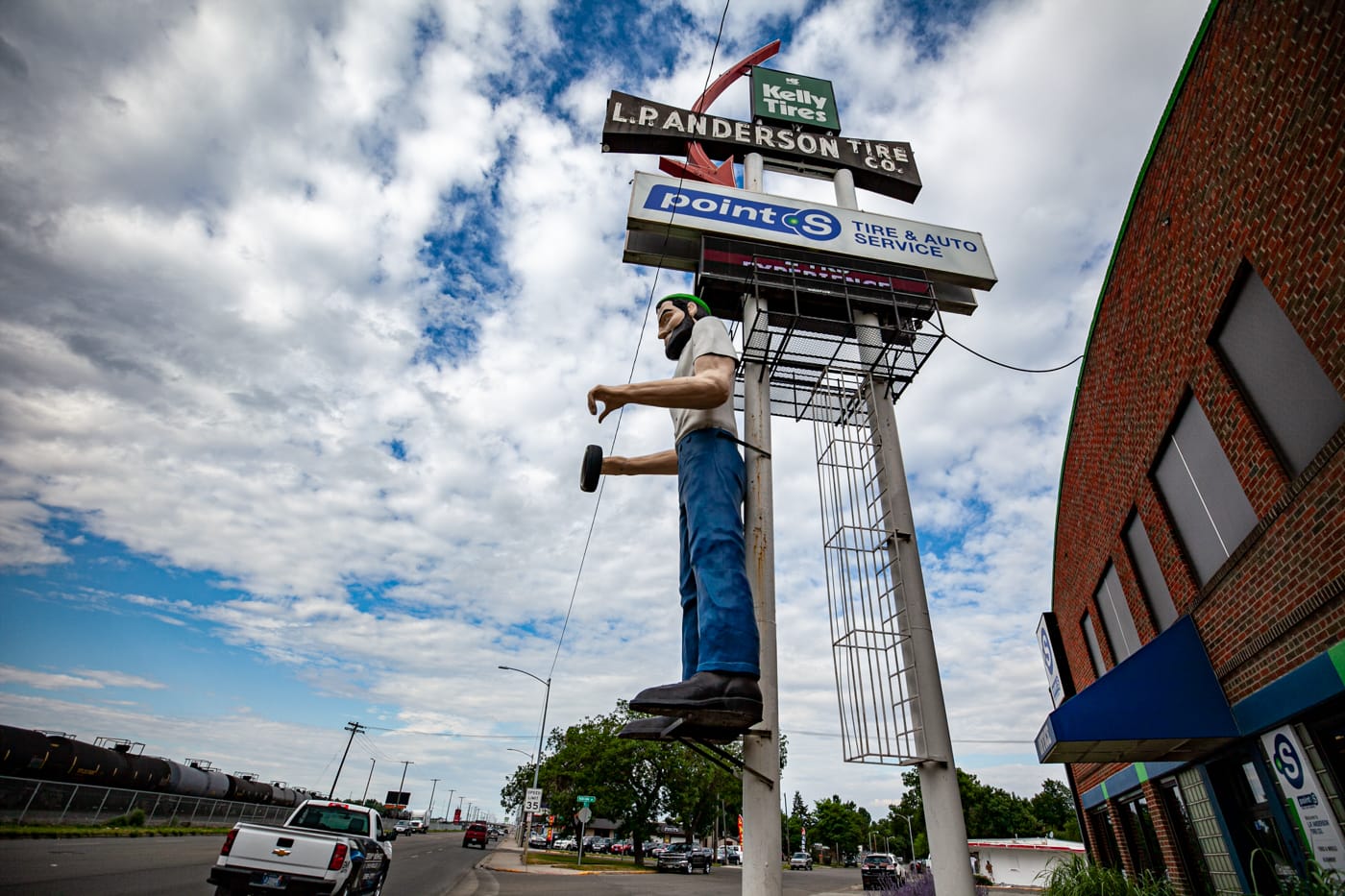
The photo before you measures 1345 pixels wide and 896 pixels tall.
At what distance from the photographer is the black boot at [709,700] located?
2879mm

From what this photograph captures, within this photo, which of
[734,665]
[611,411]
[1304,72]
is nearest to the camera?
[734,665]

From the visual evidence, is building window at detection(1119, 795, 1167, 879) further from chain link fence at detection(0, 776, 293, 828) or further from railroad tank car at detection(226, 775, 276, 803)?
railroad tank car at detection(226, 775, 276, 803)

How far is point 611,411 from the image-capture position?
3551 mm

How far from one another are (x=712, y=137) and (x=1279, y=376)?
5869 mm

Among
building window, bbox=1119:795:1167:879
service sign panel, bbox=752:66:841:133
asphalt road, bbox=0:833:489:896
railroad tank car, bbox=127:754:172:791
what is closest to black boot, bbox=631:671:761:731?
service sign panel, bbox=752:66:841:133

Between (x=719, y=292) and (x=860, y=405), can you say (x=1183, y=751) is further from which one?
(x=719, y=292)

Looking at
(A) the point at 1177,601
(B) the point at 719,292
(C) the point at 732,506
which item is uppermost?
(B) the point at 719,292

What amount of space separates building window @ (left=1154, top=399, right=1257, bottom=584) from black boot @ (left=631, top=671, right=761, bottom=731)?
5330 mm

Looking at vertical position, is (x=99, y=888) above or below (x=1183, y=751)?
below

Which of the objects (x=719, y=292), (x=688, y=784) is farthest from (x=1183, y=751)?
(x=688, y=784)

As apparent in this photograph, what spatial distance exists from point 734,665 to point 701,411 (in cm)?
149

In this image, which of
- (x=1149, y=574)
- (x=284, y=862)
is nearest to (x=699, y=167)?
(x=1149, y=574)

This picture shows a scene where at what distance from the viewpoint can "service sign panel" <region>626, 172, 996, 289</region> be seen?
615 cm

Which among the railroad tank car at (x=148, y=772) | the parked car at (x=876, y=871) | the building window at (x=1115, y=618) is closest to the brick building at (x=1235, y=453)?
the building window at (x=1115, y=618)
